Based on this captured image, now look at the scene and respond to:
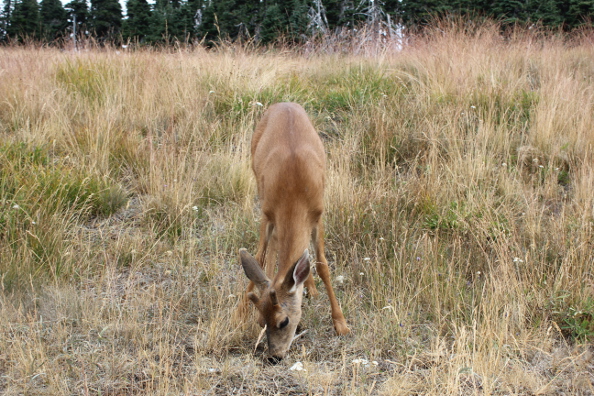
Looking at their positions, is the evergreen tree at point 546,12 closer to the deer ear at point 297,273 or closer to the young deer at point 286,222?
the young deer at point 286,222

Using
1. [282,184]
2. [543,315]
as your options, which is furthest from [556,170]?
[282,184]

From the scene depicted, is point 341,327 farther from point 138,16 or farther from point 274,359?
point 138,16

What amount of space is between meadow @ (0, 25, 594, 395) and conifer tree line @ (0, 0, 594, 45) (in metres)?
10.6

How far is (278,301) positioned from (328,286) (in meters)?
0.71

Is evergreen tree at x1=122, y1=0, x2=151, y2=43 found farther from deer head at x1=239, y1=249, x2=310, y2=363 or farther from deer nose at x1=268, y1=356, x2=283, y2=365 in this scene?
deer nose at x1=268, y1=356, x2=283, y2=365

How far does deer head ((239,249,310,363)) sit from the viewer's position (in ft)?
10.7

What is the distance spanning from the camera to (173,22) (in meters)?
26.0

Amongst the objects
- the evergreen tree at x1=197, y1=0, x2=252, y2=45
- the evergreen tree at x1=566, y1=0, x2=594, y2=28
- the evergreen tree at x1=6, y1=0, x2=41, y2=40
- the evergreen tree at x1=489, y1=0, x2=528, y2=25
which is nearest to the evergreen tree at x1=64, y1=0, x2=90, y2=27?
the evergreen tree at x1=6, y1=0, x2=41, y2=40

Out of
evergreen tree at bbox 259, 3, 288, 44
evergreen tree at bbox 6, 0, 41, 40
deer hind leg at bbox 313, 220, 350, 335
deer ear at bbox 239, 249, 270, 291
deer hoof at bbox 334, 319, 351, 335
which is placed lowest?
deer hoof at bbox 334, 319, 351, 335

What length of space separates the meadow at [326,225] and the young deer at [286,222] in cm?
24

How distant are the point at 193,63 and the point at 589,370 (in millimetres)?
6779

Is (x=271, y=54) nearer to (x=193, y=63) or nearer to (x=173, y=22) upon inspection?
(x=193, y=63)

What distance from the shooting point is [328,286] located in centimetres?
397

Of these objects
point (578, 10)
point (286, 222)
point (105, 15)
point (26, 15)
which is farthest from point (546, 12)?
point (26, 15)
